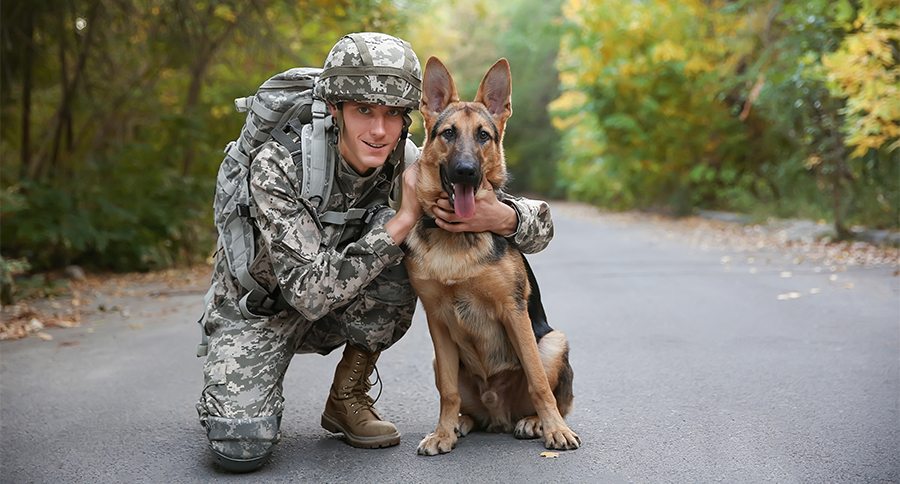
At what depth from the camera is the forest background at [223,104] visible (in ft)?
33.9

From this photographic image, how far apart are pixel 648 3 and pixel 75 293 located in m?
14.0

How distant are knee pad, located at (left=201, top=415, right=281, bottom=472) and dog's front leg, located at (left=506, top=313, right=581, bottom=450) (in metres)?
1.19

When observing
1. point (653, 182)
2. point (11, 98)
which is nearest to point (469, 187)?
point (11, 98)

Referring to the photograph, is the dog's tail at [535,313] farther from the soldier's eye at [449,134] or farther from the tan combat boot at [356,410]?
the tan combat boot at [356,410]

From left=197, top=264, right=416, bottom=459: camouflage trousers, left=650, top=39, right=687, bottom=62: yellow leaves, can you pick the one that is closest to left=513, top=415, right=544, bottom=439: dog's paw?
left=197, top=264, right=416, bottom=459: camouflage trousers

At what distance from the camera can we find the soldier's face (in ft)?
12.8

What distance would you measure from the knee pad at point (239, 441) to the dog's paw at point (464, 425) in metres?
0.93

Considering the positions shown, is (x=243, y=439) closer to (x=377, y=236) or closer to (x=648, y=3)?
(x=377, y=236)

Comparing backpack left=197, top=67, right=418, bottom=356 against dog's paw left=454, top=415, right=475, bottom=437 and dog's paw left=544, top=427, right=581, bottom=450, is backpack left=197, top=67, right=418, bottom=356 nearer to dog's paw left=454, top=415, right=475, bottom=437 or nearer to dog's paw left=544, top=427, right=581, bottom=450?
dog's paw left=454, top=415, right=475, bottom=437

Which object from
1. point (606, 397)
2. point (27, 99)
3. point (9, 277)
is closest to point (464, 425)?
point (606, 397)

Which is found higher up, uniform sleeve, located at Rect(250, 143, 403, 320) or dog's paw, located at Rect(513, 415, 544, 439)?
uniform sleeve, located at Rect(250, 143, 403, 320)

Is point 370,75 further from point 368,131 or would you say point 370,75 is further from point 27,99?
point 27,99

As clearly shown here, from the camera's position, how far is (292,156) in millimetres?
3967

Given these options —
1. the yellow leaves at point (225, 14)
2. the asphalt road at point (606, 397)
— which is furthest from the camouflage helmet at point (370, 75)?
the yellow leaves at point (225, 14)
